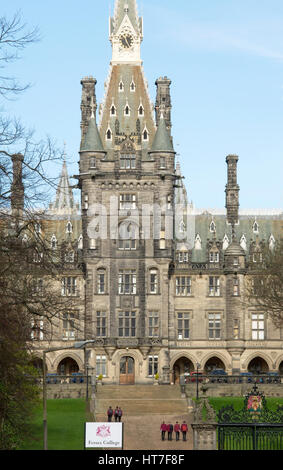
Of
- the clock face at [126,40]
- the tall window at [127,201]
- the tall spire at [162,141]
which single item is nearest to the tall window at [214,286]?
the tall window at [127,201]

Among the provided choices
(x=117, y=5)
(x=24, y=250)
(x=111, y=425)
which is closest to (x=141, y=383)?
(x=117, y=5)

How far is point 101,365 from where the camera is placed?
3511 inches

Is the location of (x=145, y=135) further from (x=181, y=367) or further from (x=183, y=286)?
(x=181, y=367)

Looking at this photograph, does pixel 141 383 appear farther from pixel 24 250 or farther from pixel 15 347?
pixel 24 250

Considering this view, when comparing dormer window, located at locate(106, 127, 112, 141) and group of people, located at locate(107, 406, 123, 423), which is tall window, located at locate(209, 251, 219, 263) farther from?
group of people, located at locate(107, 406, 123, 423)

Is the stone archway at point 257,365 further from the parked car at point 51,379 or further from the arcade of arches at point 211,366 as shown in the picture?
the parked car at point 51,379

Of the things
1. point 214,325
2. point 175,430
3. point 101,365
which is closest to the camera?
point 175,430

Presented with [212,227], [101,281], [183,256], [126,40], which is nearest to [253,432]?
[101,281]

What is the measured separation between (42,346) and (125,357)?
7009 mm

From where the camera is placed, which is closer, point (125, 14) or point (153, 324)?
point (153, 324)

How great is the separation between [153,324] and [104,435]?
44.5m

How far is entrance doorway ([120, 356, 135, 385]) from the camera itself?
89.3 metres

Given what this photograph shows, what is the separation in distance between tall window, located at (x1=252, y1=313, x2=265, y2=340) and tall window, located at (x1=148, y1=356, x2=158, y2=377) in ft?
31.7
